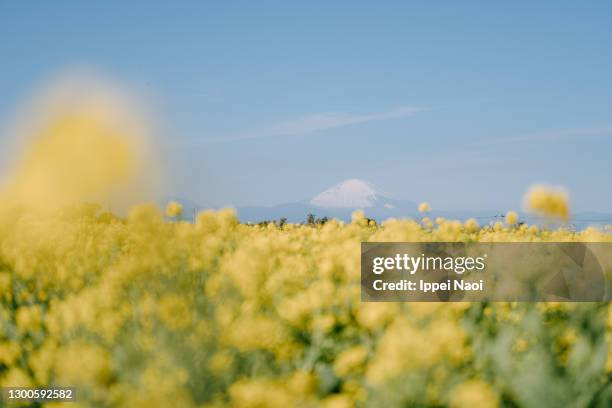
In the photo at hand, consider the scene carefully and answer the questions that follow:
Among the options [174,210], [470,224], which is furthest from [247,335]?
[470,224]

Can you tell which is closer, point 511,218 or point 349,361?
point 349,361

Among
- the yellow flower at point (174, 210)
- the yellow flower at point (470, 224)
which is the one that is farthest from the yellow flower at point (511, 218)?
the yellow flower at point (174, 210)

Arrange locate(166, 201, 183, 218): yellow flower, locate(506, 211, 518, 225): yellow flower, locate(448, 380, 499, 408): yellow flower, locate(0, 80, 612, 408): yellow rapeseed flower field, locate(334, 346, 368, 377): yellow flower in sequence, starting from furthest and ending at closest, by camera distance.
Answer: locate(506, 211, 518, 225): yellow flower < locate(166, 201, 183, 218): yellow flower < locate(334, 346, 368, 377): yellow flower < locate(0, 80, 612, 408): yellow rapeseed flower field < locate(448, 380, 499, 408): yellow flower

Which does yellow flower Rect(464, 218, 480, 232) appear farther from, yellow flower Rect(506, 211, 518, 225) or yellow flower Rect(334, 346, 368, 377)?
yellow flower Rect(334, 346, 368, 377)

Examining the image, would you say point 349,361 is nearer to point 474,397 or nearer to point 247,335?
point 247,335

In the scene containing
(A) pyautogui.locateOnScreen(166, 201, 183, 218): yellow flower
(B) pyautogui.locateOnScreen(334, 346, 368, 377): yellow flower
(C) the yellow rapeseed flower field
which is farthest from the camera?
(A) pyautogui.locateOnScreen(166, 201, 183, 218): yellow flower

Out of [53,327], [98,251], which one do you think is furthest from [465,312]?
[98,251]

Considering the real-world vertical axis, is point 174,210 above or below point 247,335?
above

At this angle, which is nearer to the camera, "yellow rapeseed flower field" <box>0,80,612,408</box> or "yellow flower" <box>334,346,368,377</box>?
"yellow rapeseed flower field" <box>0,80,612,408</box>

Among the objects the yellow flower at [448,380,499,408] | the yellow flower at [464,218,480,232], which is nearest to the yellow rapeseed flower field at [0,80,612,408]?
the yellow flower at [448,380,499,408]

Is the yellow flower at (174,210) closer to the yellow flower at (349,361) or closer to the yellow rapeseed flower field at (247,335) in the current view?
the yellow rapeseed flower field at (247,335)

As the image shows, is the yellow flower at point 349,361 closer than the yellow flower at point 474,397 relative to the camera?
No

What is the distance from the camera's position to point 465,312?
3480 mm

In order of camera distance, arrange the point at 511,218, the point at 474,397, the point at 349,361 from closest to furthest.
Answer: the point at 474,397 < the point at 349,361 < the point at 511,218
